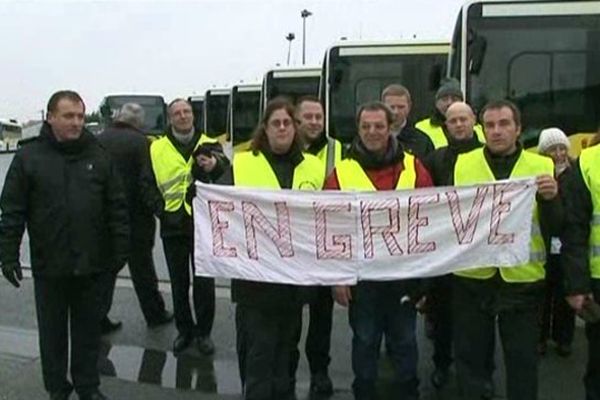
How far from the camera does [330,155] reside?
642cm

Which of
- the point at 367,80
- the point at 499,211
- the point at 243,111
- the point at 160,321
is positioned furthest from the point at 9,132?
the point at 499,211

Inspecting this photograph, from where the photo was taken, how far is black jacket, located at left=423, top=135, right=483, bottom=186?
5.43m

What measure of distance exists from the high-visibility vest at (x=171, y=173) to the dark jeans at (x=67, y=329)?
126 cm

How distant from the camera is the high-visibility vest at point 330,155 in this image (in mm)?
6219

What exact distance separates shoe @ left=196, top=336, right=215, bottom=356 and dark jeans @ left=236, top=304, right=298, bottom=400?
180 cm

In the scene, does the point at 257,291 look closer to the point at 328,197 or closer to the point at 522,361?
the point at 328,197

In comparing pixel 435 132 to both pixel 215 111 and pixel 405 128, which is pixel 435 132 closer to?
pixel 405 128

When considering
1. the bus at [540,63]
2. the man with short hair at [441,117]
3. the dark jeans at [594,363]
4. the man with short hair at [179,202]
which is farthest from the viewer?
the bus at [540,63]

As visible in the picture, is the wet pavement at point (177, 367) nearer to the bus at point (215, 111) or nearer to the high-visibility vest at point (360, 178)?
the high-visibility vest at point (360, 178)

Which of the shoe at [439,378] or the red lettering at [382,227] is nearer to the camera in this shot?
the red lettering at [382,227]

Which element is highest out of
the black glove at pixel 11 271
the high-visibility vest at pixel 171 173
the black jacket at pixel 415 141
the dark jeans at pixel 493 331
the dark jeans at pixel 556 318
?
the black jacket at pixel 415 141

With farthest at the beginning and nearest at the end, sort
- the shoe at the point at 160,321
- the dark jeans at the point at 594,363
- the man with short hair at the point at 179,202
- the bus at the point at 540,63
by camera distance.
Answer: the bus at the point at 540,63 → the shoe at the point at 160,321 → the man with short hair at the point at 179,202 → the dark jeans at the point at 594,363

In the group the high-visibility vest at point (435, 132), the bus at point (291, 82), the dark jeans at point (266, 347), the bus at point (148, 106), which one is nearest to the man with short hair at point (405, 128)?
the high-visibility vest at point (435, 132)

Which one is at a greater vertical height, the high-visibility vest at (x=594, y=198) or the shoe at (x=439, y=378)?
the high-visibility vest at (x=594, y=198)
